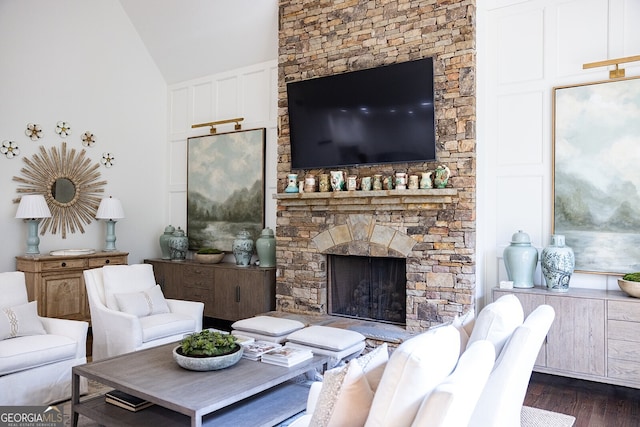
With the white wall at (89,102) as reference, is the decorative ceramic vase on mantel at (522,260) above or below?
below

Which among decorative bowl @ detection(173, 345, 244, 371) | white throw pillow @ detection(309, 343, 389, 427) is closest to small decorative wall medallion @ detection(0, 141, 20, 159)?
decorative bowl @ detection(173, 345, 244, 371)

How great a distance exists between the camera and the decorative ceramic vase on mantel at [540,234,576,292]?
3.81 metres

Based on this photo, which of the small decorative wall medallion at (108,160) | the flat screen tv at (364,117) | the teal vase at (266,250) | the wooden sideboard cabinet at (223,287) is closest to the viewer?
the flat screen tv at (364,117)

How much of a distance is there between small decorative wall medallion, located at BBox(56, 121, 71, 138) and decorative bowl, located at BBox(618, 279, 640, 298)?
5.79 m

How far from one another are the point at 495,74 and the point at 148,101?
448cm

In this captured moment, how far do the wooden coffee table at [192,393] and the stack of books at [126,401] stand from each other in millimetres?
25

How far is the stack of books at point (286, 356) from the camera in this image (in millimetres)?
2912

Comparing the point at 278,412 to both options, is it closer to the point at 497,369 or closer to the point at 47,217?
the point at 497,369

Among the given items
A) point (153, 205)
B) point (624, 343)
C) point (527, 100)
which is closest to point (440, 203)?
point (527, 100)

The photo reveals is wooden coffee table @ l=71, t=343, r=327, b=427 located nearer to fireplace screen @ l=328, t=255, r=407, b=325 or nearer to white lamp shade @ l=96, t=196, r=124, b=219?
fireplace screen @ l=328, t=255, r=407, b=325

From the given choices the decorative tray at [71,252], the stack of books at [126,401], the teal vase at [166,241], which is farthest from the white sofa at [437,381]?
the teal vase at [166,241]

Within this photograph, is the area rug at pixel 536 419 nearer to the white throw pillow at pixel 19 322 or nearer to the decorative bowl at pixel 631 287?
the white throw pillow at pixel 19 322

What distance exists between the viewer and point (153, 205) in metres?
6.70

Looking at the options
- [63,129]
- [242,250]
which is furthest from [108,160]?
[242,250]
